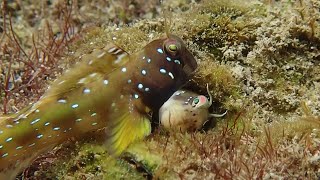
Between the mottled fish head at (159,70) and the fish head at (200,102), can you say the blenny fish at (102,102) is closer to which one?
the mottled fish head at (159,70)

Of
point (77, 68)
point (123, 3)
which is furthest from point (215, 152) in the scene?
point (123, 3)

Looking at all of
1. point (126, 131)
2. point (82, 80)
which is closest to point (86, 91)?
point (82, 80)

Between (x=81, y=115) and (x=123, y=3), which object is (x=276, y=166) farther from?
(x=123, y=3)

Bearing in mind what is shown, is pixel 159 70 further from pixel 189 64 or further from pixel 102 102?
pixel 102 102

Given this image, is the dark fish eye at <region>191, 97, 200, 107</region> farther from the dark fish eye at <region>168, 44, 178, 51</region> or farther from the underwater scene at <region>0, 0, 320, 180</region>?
the dark fish eye at <region>168, 44, 178, 51</region>

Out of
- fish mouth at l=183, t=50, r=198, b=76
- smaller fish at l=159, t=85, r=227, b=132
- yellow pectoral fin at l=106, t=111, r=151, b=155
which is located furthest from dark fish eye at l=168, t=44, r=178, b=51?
yellow pectoral fin at l=106, t=111, r=151, b=155

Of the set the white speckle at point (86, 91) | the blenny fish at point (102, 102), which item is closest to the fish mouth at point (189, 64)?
the blenny fish at point (102, 102)
